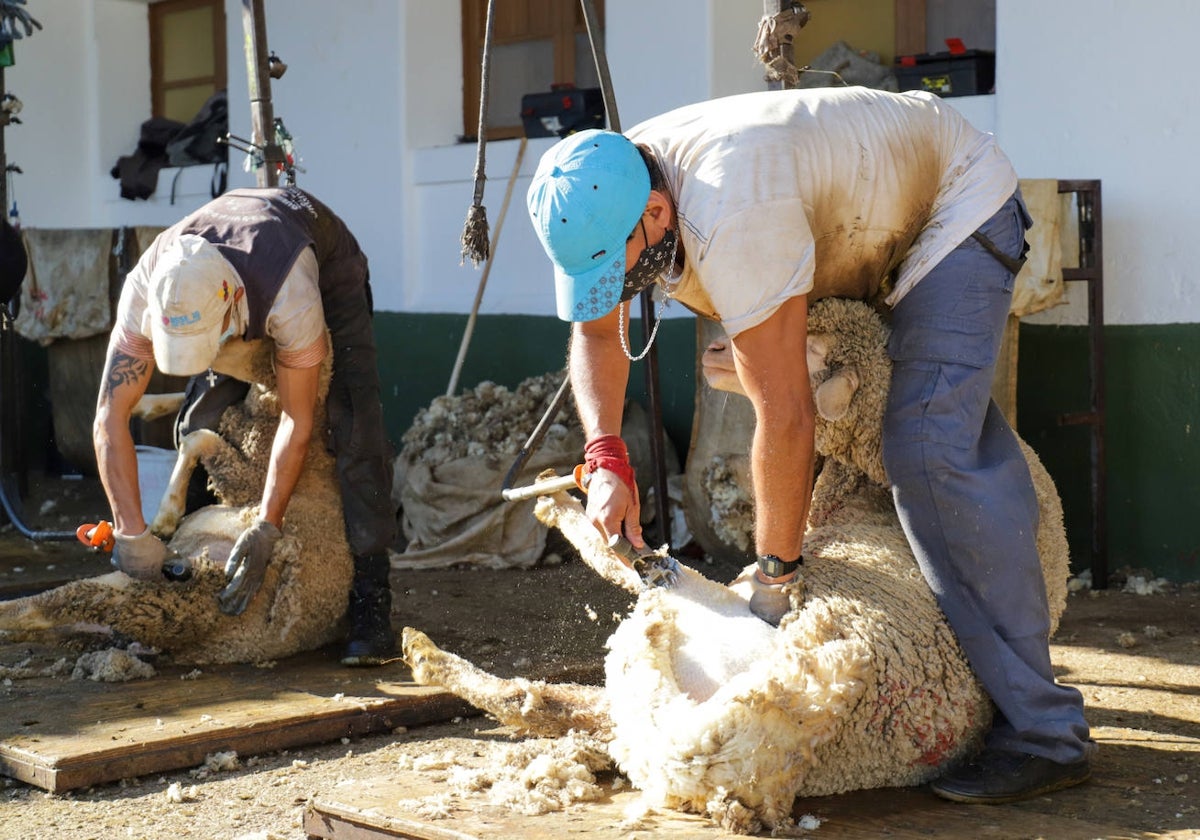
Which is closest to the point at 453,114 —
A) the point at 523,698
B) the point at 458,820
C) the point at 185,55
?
the point at 185,55

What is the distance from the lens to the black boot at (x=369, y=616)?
13.4 feet

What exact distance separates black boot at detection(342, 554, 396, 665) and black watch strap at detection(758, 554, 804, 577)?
5.90 feet

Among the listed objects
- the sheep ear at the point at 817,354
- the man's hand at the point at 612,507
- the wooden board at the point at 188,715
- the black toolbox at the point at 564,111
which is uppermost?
the black toolbox at the point at 564,111

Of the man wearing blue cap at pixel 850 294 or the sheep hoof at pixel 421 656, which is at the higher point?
the man wearing blue cap at pixel 850 294

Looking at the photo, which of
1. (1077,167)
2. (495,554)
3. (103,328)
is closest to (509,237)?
(495,554)

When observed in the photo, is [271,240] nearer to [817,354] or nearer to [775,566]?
[817,354]

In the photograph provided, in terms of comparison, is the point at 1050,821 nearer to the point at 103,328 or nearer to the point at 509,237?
the point at 509,237

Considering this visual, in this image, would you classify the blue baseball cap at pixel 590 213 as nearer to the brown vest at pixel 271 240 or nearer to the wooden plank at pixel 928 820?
the wooden plank at pixel 928 820

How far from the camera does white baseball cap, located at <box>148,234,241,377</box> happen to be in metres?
3.61

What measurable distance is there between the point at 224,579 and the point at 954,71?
11.6 feet

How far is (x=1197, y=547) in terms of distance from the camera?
504 cm

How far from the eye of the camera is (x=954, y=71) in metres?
5.57

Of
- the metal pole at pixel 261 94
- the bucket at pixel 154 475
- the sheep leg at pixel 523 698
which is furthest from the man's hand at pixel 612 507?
the bucket at pixel 154 475

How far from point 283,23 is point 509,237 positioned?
2149 mm
